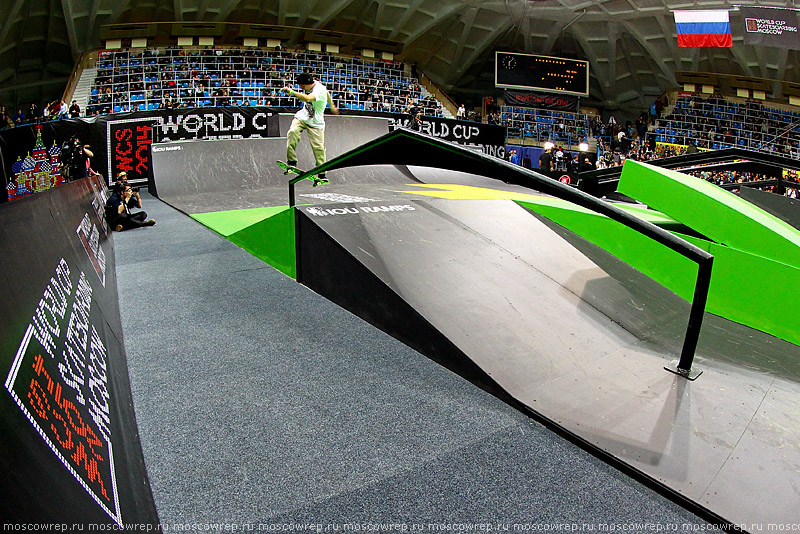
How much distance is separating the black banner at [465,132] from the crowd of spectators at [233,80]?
834cm

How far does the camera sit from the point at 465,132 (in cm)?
1955

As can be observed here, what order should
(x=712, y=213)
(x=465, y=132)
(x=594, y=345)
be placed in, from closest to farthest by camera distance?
(x=594, y=345) < (x=712, y=213) < (x=465, y=132)

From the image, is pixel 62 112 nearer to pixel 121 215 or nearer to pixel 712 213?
pixel 121 215

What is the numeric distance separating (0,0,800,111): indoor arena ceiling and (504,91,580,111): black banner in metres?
4.54

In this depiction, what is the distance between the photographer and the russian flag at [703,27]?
20.7 metres

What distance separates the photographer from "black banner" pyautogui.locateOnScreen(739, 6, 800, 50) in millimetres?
21375

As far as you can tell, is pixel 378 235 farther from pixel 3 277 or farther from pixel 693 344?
pixel 3 277

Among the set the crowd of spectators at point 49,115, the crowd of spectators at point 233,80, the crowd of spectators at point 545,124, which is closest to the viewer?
the crowd of spectators at point 49,115

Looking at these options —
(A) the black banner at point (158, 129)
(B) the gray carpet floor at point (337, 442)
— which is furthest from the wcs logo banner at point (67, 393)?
(A) the black banner at point (158, 129)

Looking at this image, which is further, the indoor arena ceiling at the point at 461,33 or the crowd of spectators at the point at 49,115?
the indoor arena ceiling at the point at 461,33

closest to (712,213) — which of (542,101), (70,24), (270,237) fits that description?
(270,237)

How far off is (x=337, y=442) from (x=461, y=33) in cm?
3745

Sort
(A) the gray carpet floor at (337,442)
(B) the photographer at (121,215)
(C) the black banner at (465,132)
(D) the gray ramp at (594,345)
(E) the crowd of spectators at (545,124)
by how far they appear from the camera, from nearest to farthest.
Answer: (A) the gray carpet floor at (337,442)
(D) the gray ramp at (594,345)
(B) the photographer at (121,215)
(C) the black banner at (465,132)
(E) the crowd of spectators at (545,124)

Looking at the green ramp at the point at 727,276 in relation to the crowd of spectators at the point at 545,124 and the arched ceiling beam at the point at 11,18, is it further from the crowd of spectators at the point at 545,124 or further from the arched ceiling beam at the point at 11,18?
the arched ceiling beam at the point at 11,18
